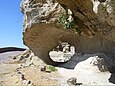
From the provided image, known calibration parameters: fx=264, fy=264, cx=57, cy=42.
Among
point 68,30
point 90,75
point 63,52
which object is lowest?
point 63,52

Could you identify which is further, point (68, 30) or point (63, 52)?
point (63, 52)

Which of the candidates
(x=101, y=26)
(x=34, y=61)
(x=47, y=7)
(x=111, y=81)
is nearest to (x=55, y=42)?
(x=34, y=61)

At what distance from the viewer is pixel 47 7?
17656 millimetres

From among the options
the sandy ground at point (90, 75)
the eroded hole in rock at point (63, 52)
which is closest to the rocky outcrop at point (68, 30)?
the sandy ground at point (90, 75)

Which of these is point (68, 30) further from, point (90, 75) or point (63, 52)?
point (63, 52)

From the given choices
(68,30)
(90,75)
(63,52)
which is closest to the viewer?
(90,75)

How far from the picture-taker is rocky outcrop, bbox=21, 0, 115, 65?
11.0 m

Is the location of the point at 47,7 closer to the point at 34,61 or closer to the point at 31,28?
the point at 31,28

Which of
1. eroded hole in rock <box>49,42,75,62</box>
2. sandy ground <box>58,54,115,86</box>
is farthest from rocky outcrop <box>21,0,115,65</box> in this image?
eroded hole in rock <box>49,42,75,62</box>

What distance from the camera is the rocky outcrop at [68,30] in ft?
36.2

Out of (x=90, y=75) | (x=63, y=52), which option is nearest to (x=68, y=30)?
(x=90, y=75)

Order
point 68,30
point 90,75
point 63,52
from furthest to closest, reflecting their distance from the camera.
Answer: point 63,52 < point 68,30 < point 90,75

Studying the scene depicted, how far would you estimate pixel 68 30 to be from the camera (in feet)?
54.6

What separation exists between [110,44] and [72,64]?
3657 mm
